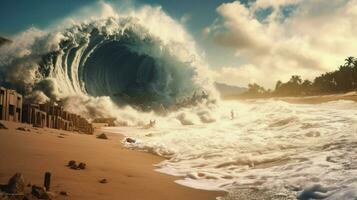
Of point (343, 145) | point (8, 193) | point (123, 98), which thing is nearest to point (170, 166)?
point (343, 145)

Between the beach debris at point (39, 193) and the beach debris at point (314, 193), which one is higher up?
the beach debris at point (39, 193)

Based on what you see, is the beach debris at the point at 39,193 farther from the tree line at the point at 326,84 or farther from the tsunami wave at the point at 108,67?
the tree line at the point at 326,84

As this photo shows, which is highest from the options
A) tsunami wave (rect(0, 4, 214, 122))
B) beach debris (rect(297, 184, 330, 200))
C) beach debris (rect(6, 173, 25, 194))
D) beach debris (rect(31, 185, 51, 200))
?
tsunami wave (rect(0, 4, 214, 122))

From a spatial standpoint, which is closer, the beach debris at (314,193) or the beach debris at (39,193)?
the beach debris at (39,193)

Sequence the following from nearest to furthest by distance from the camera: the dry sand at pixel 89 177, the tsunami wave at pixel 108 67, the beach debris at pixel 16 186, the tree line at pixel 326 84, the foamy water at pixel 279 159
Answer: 1. the beach debris at pixel 16 186
2. the dry sand at pixel 89 177
3. the foamy water at pixel 279 159
4. the tsunami wave at pixel 108 67
5. the tree line at pixel 326 84

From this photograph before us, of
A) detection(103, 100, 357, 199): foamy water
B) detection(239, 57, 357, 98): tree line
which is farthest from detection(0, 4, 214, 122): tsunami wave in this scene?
detection(239, 57, 357, 98): tree line

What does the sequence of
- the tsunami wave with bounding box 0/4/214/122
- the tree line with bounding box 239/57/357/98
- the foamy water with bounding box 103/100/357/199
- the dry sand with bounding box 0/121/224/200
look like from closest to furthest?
1. the dry sand with bounding box 0/121/224/200
2. the foamy water with bounding box 103/100/357/199
3. the tsunami wave with bounding box 0/4/214/122
4. the tree line with bounding box 239/57/357/98

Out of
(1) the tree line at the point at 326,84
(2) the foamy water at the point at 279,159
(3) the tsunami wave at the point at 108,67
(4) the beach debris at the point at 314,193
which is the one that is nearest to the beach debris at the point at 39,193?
(2) the foamy water at the point at 279,159

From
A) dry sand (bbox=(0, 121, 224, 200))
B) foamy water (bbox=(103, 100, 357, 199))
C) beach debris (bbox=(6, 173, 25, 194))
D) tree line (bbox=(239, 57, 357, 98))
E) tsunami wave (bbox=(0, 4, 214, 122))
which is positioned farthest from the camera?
tree line (bbox=(239, 57, 357, 98))

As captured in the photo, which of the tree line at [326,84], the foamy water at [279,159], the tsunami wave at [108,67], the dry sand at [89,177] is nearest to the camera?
the dry sand at [89,177]

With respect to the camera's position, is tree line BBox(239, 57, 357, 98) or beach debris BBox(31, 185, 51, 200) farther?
tree line BBox(239, 57, 357, 98)

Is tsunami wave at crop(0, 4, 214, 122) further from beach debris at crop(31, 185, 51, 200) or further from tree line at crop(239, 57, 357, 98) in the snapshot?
tree line at crop(239, 57, 357, 98)

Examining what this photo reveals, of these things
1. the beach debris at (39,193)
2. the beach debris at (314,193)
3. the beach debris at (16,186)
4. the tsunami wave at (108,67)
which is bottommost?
the beach debris at (314,193)
